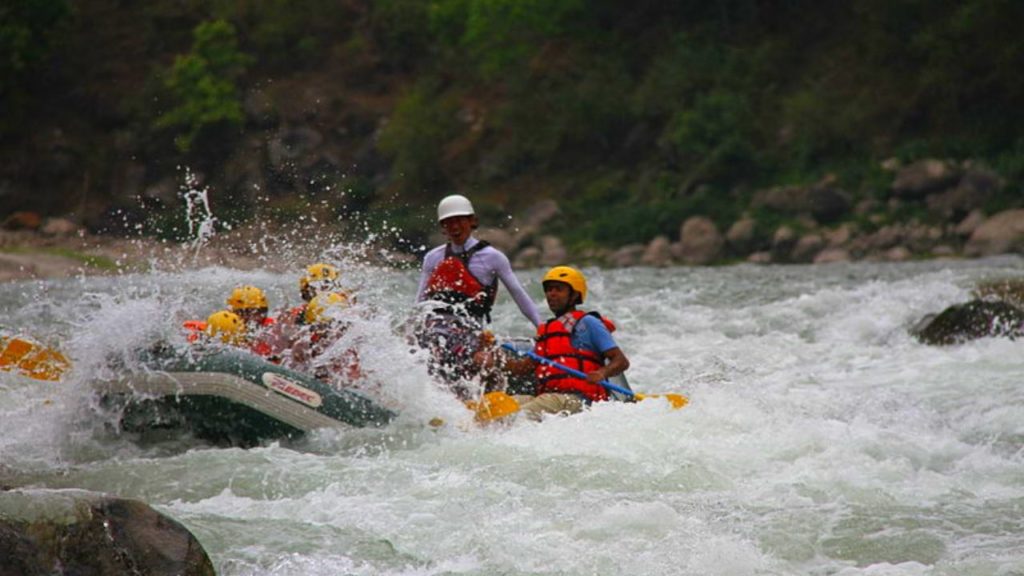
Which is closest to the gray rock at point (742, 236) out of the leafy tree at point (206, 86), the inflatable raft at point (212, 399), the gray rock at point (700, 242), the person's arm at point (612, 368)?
the gray rock at point (700, 242)

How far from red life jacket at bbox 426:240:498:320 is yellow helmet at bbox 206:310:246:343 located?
4.14ft

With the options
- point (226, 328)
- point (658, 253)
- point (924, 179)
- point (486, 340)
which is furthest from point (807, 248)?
point (226, 328)

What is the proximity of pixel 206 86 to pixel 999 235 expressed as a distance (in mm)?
22998

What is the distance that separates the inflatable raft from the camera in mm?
7852

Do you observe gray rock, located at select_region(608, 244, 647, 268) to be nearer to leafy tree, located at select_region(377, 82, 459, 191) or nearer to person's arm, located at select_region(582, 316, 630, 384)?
leafy tree, located at select_region(377, 82, 459, 191)

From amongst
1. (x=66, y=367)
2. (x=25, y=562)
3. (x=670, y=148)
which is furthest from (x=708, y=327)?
(x=670, y=148)

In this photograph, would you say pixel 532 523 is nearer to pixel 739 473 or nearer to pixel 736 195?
pixel 739 473

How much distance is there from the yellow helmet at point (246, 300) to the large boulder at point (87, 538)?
15.9ft

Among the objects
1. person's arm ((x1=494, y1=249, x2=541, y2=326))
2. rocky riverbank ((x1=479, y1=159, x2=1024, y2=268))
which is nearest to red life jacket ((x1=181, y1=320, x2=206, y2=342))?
person's arm ((x1=494, y1=249, x2=541, y2=326))

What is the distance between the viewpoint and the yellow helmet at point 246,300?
947 cm

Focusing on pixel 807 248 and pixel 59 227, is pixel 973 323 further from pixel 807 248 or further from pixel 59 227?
pixel 59 227

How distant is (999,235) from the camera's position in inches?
1005

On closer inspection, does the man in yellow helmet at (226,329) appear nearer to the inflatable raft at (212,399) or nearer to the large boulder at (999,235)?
the inflatable raft at (212,399)

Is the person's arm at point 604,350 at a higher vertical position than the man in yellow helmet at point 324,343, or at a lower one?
lower
